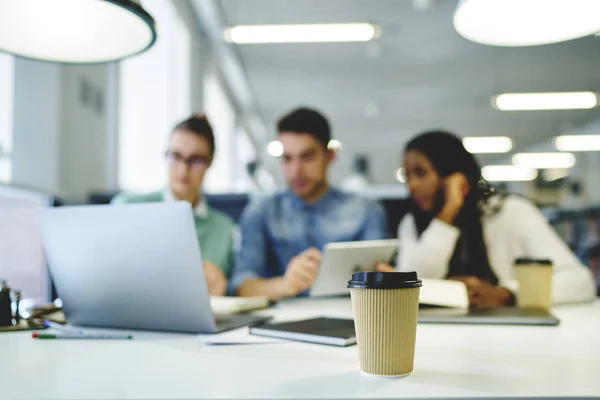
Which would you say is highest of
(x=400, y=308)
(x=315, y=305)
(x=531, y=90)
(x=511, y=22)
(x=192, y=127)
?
(x=531, y=90)

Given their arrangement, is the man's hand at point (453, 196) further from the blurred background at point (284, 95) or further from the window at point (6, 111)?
the window at point (6, 111)

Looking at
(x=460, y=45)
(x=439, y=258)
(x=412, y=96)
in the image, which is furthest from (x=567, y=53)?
(x=439, y=258)

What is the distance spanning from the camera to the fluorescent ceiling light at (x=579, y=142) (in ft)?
25.4

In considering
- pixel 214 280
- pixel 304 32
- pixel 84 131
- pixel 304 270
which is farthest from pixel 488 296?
pixel 304 32

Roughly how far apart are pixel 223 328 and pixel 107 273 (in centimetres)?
23

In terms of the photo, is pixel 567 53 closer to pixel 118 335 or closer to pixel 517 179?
pixel 118 335

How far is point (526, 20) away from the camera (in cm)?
114

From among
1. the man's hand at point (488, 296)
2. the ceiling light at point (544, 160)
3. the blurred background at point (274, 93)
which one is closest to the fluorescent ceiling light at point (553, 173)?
the ceiling light at point (544, 160)

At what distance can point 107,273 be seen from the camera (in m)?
0.94

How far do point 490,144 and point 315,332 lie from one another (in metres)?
9.01

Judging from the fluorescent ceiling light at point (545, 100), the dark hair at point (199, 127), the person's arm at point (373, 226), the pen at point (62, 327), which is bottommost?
the pen at point (62, 327)

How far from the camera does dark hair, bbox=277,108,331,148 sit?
188 centimetres

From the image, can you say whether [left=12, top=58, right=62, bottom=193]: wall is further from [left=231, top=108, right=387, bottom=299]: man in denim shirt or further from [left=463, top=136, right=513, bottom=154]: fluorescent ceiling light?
[left=463, top=136, right=513, bottom=154]: fluorescent ceiling light

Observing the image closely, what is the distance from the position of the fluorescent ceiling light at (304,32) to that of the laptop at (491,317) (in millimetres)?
2790
